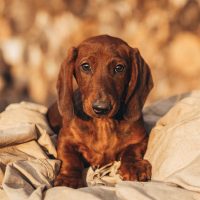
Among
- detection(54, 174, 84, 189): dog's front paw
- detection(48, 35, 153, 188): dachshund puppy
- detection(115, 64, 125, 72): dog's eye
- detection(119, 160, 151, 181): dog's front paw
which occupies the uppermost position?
detection(115, 64, 125, 72): dog's eye

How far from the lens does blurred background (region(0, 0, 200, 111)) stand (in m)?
5.07

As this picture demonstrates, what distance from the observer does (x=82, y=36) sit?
5129 millimetres

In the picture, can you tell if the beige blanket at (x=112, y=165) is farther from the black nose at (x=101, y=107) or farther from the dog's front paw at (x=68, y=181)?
the black nose at (x=101, y=107)

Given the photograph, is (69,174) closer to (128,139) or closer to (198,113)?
(128,139)

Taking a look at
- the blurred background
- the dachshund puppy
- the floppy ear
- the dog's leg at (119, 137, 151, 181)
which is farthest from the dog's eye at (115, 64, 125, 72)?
the blurred background

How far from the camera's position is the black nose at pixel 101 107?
8.57ft

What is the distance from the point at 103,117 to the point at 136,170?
0.33 meters

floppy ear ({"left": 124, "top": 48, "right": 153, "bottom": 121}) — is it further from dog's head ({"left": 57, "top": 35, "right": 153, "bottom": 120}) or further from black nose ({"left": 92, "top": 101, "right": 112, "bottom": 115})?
black nose ({"left": 92, "top": 101, "right": 112, "bottom": 115})

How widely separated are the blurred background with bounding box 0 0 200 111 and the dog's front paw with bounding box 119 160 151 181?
2358mm

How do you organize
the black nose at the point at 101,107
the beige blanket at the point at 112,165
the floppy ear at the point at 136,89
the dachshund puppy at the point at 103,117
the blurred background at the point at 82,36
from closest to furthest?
the beige blanket at the point at 112,165 < the black nose at the point at 101,107 < the dachshund puppy at the point at 103,117 < the floppy ear at the point at 136,89 < the blurred background at the point at 82,36

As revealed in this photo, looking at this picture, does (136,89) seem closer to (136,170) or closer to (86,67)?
(86,67)

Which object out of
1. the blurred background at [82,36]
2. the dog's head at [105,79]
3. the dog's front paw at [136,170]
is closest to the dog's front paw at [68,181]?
the dog's front paw at [136,170]

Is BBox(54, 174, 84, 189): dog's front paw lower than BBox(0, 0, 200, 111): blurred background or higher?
lower

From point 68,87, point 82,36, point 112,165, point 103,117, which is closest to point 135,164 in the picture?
point 112,165
